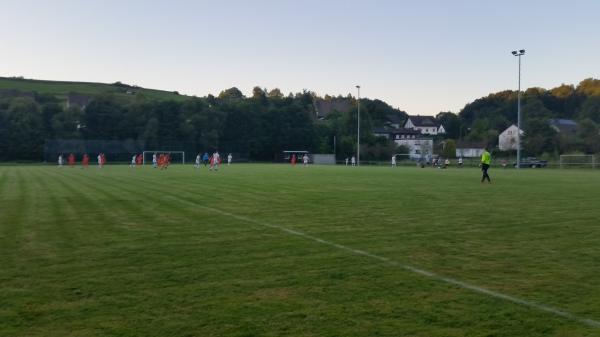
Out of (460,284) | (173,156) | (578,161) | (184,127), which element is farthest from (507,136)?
(460,284)

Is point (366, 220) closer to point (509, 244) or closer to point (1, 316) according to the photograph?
point (509, 244)

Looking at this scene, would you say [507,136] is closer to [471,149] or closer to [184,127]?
[471,149]

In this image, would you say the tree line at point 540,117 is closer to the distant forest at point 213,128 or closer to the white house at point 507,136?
the distant forest at point 213,128

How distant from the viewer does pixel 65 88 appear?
475 ft

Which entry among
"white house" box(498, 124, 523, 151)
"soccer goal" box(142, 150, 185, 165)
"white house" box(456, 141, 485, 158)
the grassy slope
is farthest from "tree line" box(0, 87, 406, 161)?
the grassy slope

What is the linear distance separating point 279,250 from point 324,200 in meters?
8.33

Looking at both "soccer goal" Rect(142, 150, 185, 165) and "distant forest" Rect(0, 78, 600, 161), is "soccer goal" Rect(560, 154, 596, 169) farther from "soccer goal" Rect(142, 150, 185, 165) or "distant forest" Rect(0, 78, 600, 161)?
"soccer goal" Rect(142, 150, 185, 165)

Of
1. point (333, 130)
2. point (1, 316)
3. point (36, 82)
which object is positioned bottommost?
point (1, 316)

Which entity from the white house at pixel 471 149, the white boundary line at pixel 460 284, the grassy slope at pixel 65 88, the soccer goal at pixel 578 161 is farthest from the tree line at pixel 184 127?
the white boundary line at pixel 460 284

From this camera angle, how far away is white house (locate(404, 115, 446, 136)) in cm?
16762

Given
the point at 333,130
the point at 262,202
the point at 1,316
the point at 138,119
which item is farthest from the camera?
the point at 333,130

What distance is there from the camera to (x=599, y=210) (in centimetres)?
1318

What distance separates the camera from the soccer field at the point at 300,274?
15.2ft

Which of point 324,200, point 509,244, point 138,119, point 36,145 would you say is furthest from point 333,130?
point 509,244
